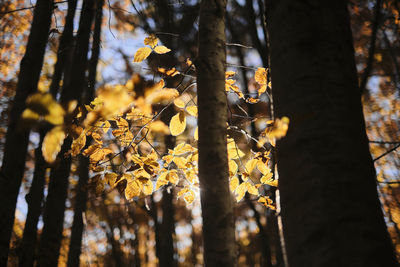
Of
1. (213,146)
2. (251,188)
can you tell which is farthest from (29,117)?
(251,188)

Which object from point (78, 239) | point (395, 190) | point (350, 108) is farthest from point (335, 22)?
point (395, 190)

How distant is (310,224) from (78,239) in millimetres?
6037

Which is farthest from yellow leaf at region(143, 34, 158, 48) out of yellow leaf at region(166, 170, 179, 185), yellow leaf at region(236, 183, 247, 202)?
yellow leaf at region(236, 183, 247, 202)

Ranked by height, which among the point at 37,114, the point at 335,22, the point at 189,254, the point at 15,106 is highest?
the point at 15,106

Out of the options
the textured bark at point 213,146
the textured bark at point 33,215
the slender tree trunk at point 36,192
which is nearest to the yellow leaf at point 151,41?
the textured bark at point 213,146

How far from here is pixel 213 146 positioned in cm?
121

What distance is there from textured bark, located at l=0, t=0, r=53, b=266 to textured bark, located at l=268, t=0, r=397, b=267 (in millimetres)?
2291

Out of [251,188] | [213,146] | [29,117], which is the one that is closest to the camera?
[29,117]

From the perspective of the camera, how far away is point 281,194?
0.83m

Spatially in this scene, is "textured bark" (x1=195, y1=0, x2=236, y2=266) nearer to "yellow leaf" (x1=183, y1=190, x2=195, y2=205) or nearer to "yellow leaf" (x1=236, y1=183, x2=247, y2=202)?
"yellow leaf" (x1=236, y1=183, x2=247, y2=202)

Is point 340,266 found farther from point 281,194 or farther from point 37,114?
point 37,114

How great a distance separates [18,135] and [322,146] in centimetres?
289

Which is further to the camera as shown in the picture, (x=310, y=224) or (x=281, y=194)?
(x=281, y=194)

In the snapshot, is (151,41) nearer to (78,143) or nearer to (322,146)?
A: (78,143)
